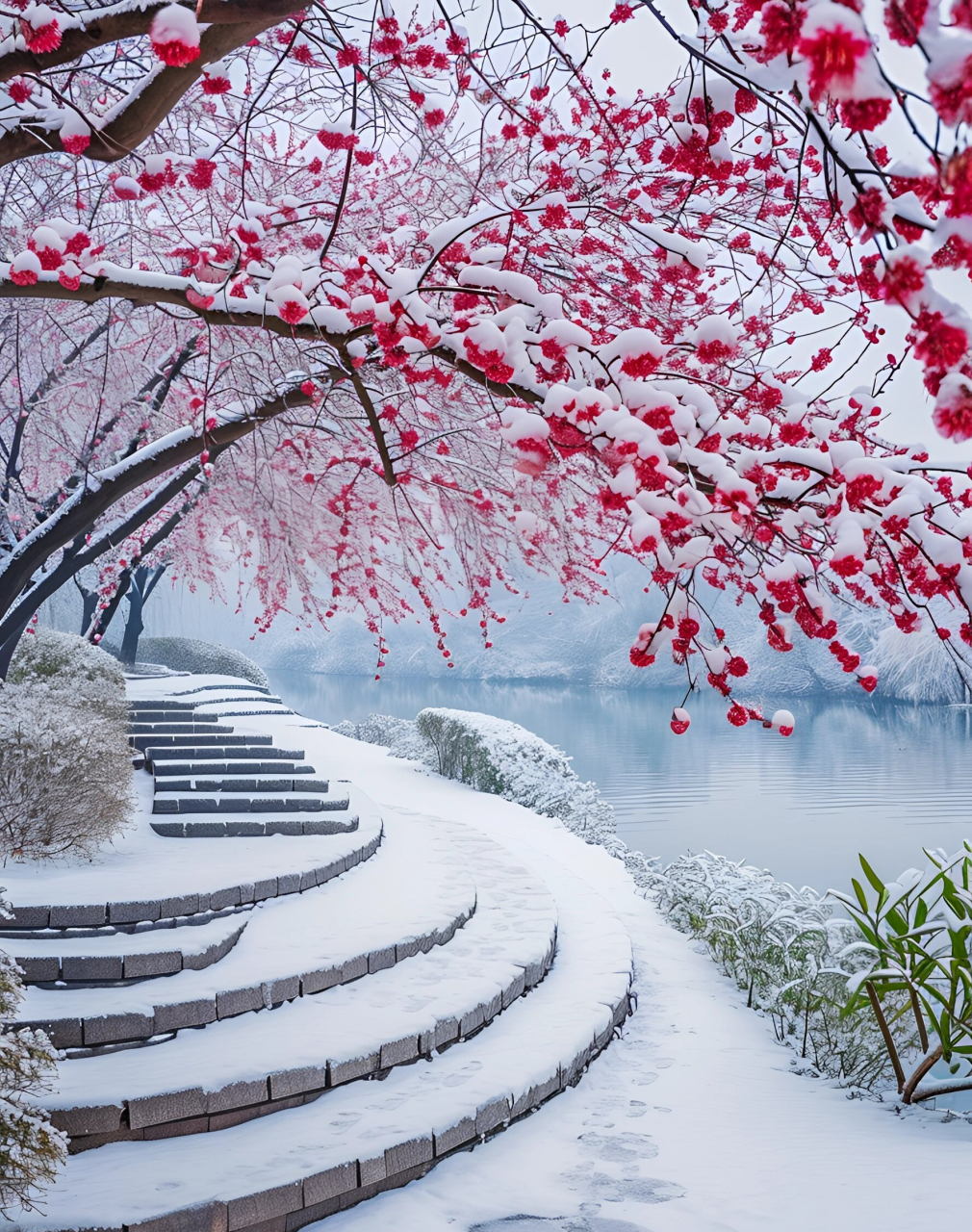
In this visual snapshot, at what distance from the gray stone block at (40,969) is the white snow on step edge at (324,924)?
0.18 ft

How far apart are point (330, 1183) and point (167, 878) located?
2166 millimetres

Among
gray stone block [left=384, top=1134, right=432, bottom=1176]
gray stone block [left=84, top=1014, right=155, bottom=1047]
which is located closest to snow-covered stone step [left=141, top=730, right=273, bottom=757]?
gray stone block [left=84, top=1014, right=155, bottom=1047]

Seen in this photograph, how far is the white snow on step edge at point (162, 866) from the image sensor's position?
4.55 m

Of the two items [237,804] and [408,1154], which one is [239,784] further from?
[408,1154]

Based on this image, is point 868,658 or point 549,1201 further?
point 868,658

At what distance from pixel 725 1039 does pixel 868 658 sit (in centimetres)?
2483

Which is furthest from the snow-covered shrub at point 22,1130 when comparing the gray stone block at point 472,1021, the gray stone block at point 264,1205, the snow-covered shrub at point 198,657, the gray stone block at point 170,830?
the snow-covered shrub at point 198,657

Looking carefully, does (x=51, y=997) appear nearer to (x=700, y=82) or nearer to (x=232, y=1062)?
(x=232, y=1062)

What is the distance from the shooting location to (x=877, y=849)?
32.2 feet

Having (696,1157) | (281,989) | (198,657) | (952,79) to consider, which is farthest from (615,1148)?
(198,657)

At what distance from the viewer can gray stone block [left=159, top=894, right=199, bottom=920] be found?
4.54 meters

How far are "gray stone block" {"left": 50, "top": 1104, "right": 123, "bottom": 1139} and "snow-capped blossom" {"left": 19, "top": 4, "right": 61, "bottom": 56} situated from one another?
3.62 m

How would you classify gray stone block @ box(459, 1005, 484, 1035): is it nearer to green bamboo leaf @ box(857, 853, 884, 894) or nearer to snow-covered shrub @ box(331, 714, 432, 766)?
green bamboo leaf @ box(857, 853, 884, 894)

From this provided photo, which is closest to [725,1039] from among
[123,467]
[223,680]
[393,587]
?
[123,467]
